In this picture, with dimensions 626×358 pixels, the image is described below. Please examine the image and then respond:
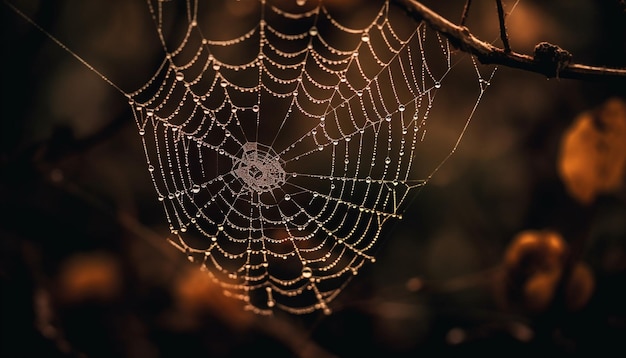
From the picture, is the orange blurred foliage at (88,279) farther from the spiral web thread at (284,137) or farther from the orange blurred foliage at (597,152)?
the orange blurred foliage at (597,152)

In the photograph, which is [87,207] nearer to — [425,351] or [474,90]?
[425,351]

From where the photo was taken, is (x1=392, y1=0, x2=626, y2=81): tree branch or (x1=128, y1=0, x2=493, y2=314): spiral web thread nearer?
(x1=392, y1=0, x2=626, y2=81): tree branch

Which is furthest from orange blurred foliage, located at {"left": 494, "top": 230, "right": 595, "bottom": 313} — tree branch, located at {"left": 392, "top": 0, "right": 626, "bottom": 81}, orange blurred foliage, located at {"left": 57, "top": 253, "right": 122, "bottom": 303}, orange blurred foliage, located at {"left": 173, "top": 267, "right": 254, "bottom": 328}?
orange blurred foliage, located at {"left": 57, "top": 253, "right": 122, "bottom": 303}

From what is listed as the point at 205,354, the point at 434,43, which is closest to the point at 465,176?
the point at 434,43

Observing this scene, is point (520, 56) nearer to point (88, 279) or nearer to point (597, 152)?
point (597, 152)

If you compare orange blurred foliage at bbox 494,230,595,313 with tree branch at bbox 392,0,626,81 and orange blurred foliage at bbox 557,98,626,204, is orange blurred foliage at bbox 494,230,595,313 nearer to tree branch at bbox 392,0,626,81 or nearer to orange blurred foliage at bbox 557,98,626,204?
orange blurred foliage at bbox 557,98,626,204

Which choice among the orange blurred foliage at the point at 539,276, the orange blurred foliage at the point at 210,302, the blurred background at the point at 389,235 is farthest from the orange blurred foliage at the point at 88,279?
the orange blurred foliage at the point at 539,276
